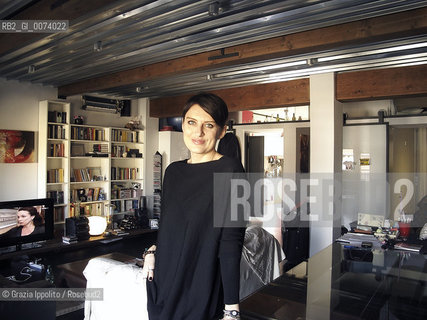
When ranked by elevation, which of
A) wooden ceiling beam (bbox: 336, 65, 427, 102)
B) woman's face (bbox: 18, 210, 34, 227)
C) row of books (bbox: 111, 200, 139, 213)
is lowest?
row of books (bbox: 111, 200, 139, 213)

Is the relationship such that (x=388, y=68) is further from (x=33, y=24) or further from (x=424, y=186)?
(x=33, y=24)

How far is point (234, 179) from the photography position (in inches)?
51.3

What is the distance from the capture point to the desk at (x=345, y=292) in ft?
4.80

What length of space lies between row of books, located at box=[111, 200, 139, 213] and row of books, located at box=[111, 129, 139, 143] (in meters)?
1.35

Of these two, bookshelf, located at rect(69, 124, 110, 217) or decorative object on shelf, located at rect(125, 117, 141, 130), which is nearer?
bookshelf, located at rect(69, 124, 110, 217)

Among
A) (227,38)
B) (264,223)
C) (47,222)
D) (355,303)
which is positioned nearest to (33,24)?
(227,38)

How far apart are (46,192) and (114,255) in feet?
9.74

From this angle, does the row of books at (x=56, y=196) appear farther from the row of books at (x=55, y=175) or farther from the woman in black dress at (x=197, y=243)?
the woman in black dress at (x=197, y=243)

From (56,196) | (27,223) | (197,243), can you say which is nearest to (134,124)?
(56,196)

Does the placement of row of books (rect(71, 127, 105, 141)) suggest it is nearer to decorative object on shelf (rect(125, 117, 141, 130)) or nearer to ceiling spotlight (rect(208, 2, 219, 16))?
decorative object on shelf (rect(125, 117, 141, 130))

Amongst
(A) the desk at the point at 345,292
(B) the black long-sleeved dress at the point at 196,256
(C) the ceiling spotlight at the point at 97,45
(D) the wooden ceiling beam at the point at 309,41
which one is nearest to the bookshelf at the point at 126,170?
(D) the wooden ceiling beam at the point at 309,41

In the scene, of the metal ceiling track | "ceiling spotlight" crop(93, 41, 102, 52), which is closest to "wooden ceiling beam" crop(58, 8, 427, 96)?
the metal ceiling track

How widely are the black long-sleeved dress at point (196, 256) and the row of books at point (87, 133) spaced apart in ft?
19.4

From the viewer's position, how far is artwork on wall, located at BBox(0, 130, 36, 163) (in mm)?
5941
